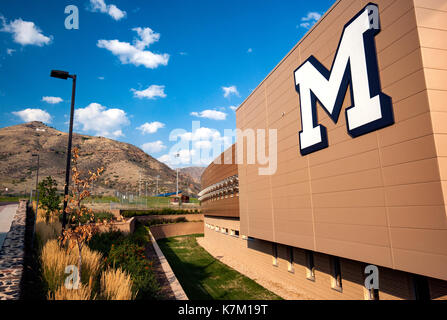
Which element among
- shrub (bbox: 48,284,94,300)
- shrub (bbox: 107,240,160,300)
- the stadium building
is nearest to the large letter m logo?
the stadium building

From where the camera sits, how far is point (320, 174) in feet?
36.5

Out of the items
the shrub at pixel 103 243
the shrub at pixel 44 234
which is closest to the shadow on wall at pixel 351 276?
the shrub at pixel 103 243

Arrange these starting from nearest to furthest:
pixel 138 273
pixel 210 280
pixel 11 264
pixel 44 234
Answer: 1. pixel 11 264
2. pixel 138 273
3. pixel 44 234
4. pixel 210 280

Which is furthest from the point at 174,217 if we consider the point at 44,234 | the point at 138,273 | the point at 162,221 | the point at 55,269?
the point at 55,269

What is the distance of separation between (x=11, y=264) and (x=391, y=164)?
12.4 m

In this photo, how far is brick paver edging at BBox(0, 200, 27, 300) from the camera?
6379 mm

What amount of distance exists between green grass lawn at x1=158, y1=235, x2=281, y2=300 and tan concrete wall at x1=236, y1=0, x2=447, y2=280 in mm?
5581

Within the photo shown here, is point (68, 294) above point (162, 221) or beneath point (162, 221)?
above

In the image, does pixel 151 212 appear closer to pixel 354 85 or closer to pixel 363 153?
pixel 363 153

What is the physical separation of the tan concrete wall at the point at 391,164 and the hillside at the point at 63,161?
80.3m

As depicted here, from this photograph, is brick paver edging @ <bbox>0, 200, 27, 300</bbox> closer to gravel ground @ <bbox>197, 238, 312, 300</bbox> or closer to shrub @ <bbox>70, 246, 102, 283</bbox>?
shrub @ <bbox>70, 246, 102, 283</bbox>

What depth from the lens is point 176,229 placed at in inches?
1670

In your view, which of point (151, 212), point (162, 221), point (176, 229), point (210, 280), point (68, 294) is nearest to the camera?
point (68, 294)
